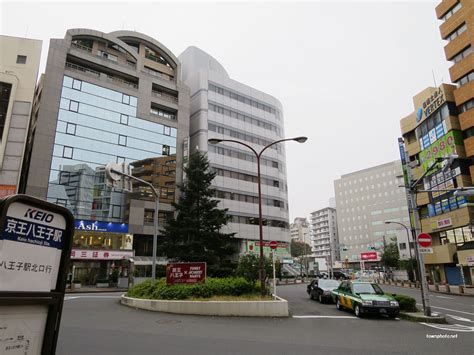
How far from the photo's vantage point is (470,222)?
35.0m

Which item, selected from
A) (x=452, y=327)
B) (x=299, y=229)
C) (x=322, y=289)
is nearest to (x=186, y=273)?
(x=322, y=289)

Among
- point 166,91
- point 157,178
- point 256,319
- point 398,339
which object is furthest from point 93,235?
point 398,339

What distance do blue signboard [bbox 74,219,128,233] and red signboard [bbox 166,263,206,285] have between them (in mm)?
26210

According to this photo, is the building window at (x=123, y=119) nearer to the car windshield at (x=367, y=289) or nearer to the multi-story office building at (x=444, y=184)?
the multi-story office building at (x=444, y=184)

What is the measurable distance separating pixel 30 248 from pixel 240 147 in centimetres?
5440

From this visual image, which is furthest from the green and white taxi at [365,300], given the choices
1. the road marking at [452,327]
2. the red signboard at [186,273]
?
the red signboard at [186,273]

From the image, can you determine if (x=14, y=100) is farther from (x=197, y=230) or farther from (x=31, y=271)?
(x=31, y=271)

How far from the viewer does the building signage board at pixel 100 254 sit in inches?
1478

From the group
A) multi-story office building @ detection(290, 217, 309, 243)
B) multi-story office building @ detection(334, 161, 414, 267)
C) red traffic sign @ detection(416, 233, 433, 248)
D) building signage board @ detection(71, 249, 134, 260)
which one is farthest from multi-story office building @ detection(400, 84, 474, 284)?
multi-story office building @ detection(290, 217, 309, 243)

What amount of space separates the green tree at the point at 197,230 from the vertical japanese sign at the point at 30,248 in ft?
94.4

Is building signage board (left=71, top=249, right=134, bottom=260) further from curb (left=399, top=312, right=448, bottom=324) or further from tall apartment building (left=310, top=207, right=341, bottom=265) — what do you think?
tall apartment building (left=310, top=207, right=341, bottom=265)

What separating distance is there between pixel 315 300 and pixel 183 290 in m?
10.4

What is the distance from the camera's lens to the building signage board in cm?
3753

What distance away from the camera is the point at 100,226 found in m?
40.6
